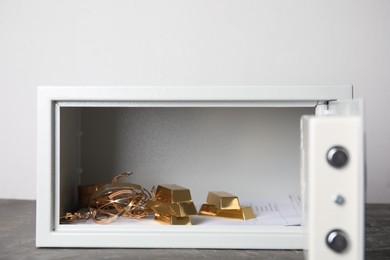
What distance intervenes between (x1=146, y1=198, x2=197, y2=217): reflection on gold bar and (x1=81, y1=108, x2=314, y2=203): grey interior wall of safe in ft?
1.12

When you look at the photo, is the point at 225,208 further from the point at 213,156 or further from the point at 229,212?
the point at 213,156

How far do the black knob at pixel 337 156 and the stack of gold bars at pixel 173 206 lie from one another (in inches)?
18.9

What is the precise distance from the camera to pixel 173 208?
101 cm

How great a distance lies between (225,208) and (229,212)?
0.01 metres

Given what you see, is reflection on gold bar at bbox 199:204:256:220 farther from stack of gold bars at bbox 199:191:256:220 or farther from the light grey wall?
the light grey wall

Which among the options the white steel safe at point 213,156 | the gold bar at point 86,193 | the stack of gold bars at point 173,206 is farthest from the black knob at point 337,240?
the gold bar at point 86,193

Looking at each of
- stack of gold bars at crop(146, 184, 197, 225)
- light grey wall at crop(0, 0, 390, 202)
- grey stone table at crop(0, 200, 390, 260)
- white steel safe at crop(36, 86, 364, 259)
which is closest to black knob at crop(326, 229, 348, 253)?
white steel safe at crop(36, 86, 364, 259)

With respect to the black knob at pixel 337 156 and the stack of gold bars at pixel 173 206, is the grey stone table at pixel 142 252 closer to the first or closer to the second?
the stack of gold bars at pixel 173 206

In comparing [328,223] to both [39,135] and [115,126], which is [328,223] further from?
[115,126]

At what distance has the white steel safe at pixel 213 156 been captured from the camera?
57 cm

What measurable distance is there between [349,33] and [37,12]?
3.14 ft

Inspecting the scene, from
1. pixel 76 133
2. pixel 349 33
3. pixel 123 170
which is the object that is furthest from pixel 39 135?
pixel 349 33

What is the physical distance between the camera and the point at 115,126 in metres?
1.42

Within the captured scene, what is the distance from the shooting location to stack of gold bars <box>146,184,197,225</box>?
100 centimetres
